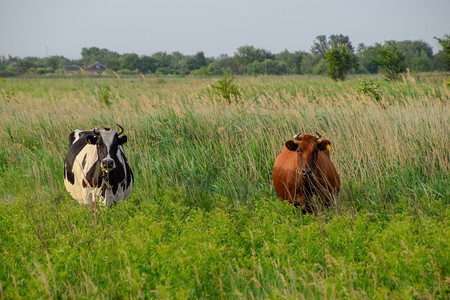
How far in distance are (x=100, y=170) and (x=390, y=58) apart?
22.1m

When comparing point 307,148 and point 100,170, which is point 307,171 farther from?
point 100,170

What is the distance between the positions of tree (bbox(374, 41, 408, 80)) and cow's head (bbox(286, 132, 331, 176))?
2036 cm

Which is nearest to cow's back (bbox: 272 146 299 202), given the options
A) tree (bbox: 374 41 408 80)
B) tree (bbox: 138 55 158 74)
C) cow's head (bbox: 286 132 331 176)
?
cow's head (bbox: 286 132 331 176)

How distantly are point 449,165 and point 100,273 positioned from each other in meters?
5.10

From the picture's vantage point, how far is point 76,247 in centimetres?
378

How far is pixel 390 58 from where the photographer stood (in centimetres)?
2325

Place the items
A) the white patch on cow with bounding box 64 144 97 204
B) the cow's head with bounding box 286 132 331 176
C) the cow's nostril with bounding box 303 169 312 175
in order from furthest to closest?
the white patch on cow with bounding box 64 144 97 204 < the cow's head with bounding box 286 132 331 176 < the cow's nostril with bounding box 303 169 312 175

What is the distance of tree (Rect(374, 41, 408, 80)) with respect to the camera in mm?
23234

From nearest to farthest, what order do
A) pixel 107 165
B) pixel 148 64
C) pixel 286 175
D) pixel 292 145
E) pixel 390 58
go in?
pixel 107 165 < pixel 292 145 < pixel 286 175 < pixel 390 58 < pixel 148 64

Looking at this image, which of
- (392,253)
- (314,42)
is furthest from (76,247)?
(314,42)

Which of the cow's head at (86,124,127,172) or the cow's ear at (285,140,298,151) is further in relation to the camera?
the cow's head at (86,124,127,172)

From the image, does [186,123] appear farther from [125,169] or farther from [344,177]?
[344,177]

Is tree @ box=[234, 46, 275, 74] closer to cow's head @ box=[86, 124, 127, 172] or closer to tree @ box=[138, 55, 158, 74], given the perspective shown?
tree @ box=[138, 55, 158, 74]

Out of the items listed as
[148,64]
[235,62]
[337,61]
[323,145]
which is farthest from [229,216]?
[235,62]
